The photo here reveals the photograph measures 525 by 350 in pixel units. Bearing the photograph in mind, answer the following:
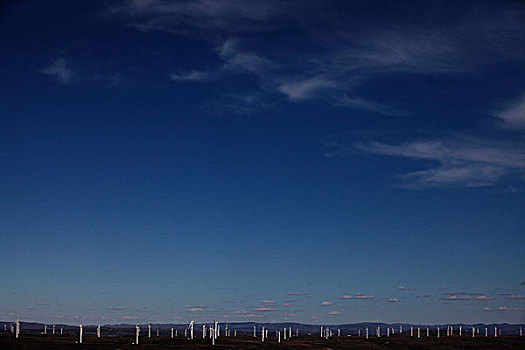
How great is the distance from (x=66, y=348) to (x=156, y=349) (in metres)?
13.0

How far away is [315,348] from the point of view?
105062 millimetres

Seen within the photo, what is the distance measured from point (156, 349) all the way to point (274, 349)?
19754 mm

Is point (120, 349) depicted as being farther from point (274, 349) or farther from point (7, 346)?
point (274, 349)

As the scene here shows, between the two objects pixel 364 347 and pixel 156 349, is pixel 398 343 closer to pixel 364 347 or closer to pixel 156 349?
pixel 364 347

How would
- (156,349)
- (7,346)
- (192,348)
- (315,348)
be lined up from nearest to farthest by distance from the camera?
(7,346) < (156,349) < (192,348) < (315,348)

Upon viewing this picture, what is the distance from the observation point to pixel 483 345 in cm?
11900

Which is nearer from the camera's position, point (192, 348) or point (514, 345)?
point (192, 348)

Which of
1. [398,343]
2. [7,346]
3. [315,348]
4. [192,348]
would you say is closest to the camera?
[7,346]

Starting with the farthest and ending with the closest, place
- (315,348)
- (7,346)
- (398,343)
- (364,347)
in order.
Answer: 1. (398,343)
2. (364,347)
3. (315,348)
4. (7,346)

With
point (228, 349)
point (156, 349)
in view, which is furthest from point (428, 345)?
point (156, 349)

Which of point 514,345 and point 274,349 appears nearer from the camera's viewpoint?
point 274,349

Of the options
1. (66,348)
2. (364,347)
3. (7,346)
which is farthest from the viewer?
(364,347)

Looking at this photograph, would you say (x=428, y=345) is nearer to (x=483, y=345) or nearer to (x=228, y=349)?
(x=483, y=345)

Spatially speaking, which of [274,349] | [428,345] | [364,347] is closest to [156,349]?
[274,349]
